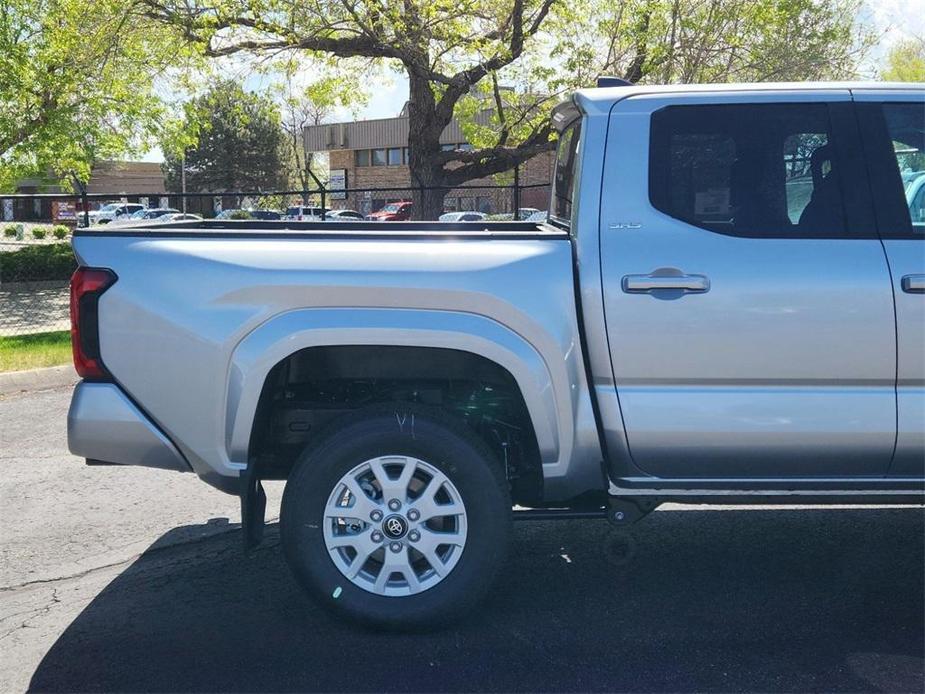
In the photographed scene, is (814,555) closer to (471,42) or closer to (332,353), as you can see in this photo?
(332,353)

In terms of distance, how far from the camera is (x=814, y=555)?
Answer: 4.71 m

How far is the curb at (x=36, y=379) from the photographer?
358 inches

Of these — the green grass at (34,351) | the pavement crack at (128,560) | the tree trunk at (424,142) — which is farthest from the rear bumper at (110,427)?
the tree trunk at (424,142)

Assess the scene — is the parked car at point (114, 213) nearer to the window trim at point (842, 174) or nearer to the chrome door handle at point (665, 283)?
the window trim at point (842, 174)

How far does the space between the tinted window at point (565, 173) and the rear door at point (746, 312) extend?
532 mm

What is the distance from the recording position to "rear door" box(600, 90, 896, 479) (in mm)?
3629

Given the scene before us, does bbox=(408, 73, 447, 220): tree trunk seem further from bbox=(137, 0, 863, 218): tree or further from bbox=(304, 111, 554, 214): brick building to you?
bbox=(304, 111, 554, 214): brick building

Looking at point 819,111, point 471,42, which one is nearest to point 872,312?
point 819,111

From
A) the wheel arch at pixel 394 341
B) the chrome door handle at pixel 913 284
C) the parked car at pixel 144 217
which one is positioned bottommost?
the wheel arch at pixel 394 341

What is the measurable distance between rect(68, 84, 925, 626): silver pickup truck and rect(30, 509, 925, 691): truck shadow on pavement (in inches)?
11.4

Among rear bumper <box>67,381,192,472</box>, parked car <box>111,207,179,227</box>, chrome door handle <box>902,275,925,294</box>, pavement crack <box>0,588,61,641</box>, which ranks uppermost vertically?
parked car <box>111,207,179,227</box>

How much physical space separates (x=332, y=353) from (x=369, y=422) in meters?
0.40

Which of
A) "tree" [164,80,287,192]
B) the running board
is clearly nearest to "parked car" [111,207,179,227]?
the running board

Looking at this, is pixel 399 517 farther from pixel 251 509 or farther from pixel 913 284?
pixel 913 284
